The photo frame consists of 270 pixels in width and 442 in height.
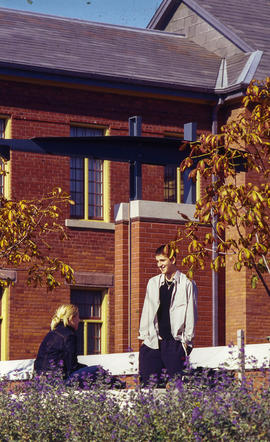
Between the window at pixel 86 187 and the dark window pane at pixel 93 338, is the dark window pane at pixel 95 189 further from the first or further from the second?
the dark window pane at pixel 93 338

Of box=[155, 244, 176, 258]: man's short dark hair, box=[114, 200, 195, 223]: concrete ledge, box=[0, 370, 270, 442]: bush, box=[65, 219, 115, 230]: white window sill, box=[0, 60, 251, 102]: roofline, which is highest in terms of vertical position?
box=[0, 60, 251, 102]: roofline

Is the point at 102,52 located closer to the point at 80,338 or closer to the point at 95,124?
the point at 95,124

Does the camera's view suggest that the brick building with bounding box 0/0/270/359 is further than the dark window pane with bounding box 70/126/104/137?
No

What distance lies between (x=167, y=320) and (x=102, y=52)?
579 inches

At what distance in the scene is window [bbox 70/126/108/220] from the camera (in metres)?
24.8

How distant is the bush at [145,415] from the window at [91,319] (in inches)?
568

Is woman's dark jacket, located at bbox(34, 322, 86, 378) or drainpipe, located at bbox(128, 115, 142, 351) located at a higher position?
drainpipe, located at bbox(128, 115, 142, 351)

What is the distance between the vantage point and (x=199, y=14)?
2909cm

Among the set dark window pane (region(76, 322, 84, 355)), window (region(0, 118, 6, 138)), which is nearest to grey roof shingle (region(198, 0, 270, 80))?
window (region(0, 118, 6, 138))

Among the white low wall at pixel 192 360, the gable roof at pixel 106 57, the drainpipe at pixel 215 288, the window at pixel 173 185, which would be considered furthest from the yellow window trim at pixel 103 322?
the white low wall at pixel 192 360

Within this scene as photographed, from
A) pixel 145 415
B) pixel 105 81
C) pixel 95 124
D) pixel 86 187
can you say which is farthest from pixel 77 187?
pixel 145 415

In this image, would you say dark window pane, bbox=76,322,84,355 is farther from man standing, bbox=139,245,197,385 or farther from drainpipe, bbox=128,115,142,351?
man standing, bbox=139,245,197,385

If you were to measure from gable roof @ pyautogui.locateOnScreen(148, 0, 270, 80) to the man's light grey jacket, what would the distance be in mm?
13999

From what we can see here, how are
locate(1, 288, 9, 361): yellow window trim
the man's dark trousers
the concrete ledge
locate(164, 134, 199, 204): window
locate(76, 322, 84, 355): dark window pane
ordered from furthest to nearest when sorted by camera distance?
locate(164, 134, 199, 204): window, locate(76, 322, 84, 355): dark window pane, locate(1, 288, 9, 361): yellow window trim, the concrete ledge, the man's dark trousers
